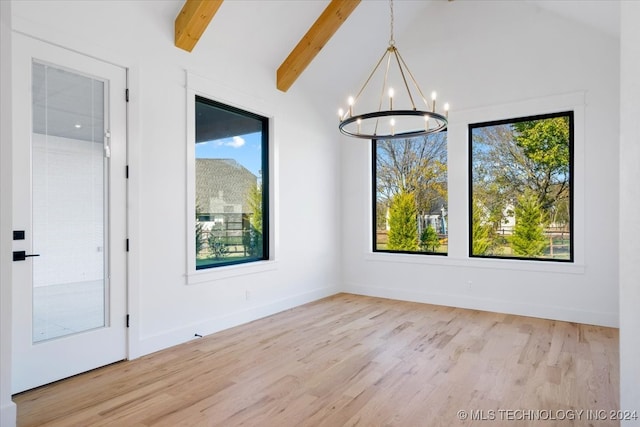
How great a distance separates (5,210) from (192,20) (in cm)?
237

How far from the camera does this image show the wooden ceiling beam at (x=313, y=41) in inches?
186

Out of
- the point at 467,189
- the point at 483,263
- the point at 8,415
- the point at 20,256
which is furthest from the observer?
the point at 467,189

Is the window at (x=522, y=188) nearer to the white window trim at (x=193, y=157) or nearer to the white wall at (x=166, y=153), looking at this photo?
the white wall at (x=166, y=153)

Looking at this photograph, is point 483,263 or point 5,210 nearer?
point 5,210

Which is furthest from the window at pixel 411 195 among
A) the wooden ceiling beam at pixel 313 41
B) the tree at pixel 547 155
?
the wooden ceiling beam at pixel 313 41

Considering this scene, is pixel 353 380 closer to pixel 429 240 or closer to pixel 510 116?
pixel 429 240

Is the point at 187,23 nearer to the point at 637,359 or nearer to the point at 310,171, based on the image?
the point at 310,171

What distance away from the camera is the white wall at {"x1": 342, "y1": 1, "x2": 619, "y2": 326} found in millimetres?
4496

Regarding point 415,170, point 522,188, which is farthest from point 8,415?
point 522,188

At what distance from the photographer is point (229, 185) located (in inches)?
184

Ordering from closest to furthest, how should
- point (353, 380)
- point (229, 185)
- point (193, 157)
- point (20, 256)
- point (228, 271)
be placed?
point (20, 256), point (353, 380), point (193, 157), point (228, 271), point (229, 185)

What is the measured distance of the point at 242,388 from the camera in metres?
2.90

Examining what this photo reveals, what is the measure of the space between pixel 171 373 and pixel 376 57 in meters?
5.22

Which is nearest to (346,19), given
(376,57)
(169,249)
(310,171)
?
(376,57)
